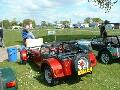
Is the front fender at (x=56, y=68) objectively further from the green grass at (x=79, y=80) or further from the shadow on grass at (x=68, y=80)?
the shadow on grass at (x=68, y=80)

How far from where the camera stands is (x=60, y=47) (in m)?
12.0

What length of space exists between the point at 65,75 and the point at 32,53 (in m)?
3.17

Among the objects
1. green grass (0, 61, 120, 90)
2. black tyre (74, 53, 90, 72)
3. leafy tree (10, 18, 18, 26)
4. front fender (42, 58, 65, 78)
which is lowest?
leafy tree (10, 18, 18, 26)

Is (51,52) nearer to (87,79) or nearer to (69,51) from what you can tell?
(69,51)

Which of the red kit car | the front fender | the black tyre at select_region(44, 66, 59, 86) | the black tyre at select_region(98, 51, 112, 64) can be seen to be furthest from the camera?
the black tyre at select_region(98, 51, 112, 64)

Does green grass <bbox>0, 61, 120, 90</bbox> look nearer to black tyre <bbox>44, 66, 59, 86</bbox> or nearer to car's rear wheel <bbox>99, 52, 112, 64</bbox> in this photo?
black tyre <bbox>44, 66, 59, 86</bbox>

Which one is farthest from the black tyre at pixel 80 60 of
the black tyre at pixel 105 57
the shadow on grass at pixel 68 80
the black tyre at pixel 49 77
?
the black tyre at pixel 105 57

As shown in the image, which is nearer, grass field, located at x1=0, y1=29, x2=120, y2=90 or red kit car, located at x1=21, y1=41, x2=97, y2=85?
red kit car, located at x1=21, y1=41, x2=97, y2=85

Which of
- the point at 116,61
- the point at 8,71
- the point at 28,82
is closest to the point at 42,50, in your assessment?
the point at 28,82

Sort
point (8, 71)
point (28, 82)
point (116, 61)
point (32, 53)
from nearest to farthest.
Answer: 1. point (8, 71)
2. point (28, 82)
3. point (32, 53)
4. point (116, 61)

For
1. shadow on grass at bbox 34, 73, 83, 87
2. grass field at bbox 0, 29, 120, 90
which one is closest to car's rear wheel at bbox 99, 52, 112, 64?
grass field at bbox 0, 29, 120, 90

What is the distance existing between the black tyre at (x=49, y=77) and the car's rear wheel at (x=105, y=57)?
381cm

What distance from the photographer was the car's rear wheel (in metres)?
13.7

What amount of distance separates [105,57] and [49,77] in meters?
3.98
